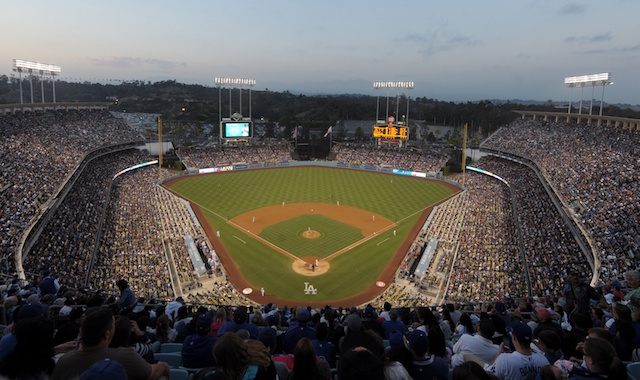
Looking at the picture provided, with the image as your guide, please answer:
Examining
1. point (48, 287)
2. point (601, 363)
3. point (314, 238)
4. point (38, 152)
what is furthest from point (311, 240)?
point (601, 363)

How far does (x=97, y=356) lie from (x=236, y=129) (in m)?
63.3

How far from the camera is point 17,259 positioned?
730 inches


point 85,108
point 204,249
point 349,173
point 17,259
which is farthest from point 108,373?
point 85,108

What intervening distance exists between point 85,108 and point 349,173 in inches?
1591

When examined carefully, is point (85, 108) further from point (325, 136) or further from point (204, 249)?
point (204, 249)

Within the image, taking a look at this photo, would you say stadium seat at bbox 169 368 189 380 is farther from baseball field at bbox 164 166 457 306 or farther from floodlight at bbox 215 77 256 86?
floodlight at bbox 215 77 256 86

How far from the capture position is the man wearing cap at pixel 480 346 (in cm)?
633

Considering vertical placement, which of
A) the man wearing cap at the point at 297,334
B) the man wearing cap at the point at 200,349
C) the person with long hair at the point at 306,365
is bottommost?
the man wearing cap at the point at 297,334

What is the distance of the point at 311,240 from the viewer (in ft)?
114

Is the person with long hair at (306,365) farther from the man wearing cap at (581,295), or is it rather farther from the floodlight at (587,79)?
the floodlight at (587,79)

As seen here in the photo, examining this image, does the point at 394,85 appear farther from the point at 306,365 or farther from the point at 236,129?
the point at 306,365

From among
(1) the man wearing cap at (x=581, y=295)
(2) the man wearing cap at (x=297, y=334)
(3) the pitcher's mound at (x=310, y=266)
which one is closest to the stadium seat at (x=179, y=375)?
(2) the man wearing cap at (x=297, y=334)

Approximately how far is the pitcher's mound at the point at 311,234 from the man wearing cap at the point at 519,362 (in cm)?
3020

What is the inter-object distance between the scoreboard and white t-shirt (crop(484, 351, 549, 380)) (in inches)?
2466
